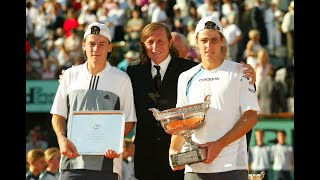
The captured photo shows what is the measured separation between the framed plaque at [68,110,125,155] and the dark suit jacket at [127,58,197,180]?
0.55m

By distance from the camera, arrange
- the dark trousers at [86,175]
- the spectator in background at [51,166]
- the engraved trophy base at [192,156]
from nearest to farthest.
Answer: the engraved trophy base at [192,156] → the dark trousers at [86,175] → the spectator in background at [51,166]

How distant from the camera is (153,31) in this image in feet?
22.9

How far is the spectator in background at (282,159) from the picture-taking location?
14156 mm

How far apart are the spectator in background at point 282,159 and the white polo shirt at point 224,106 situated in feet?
26.6

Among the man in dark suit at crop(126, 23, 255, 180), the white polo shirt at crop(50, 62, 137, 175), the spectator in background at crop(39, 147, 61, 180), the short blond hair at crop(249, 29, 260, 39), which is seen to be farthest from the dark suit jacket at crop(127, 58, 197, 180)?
the short blond hair at crop(249, 29, 260, 39)

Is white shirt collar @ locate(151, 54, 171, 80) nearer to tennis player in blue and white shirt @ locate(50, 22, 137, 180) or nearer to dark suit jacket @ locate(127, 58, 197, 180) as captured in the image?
dark suit jacket @ locate(127, 58, 197, 180)

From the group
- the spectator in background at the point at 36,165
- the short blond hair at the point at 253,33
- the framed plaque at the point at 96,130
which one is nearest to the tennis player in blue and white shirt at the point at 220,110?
the framed plaque at the point at 96,130

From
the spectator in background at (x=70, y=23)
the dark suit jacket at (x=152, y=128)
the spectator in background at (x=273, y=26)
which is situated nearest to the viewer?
the dark suit jacket at (x=152, y=128)

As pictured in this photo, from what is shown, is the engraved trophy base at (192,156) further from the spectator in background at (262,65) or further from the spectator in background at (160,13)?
the spectator in background at (160,13)

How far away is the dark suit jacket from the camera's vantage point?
274 inches

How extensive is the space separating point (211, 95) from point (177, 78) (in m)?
0.94

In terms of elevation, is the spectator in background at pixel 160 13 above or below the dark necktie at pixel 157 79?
above
